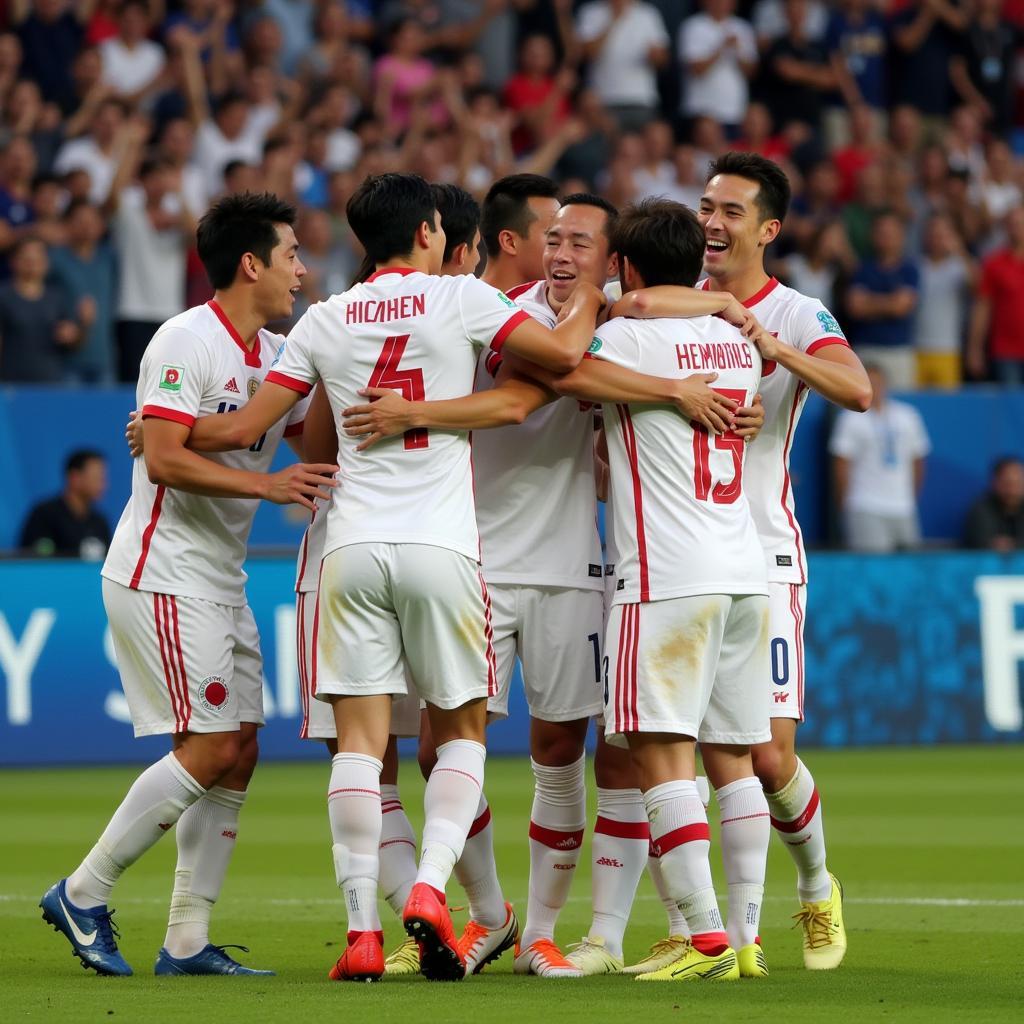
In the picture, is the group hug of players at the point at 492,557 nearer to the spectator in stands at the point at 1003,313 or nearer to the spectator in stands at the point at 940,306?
the spectator in stands at the point at 940,306

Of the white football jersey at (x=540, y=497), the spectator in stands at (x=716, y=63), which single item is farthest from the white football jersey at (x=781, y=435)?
the spectator in stands at (x=716, y=63)

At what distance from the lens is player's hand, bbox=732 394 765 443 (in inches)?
249

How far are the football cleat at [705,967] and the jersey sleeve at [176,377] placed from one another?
230 cm

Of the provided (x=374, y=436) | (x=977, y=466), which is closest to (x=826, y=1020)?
(x=374, y=436)

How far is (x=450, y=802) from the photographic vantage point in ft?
20.2

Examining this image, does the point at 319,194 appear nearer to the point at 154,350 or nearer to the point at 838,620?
the point at 838,620

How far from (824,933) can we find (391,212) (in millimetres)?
2766

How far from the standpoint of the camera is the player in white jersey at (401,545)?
6.09 metres

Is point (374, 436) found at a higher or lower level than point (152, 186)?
lower

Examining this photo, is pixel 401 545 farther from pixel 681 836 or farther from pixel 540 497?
pixel 681 836

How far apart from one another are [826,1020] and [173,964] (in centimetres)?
226

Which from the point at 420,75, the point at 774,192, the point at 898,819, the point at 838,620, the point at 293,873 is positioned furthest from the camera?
the point at 420,75

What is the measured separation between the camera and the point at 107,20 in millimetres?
17328

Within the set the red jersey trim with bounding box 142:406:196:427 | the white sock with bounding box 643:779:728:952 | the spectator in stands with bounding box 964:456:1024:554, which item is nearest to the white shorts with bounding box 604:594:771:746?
the white sock with bounding box 643:779:728:952
